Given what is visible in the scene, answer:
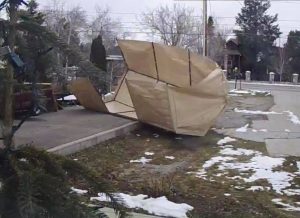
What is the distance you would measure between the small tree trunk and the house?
6732cm

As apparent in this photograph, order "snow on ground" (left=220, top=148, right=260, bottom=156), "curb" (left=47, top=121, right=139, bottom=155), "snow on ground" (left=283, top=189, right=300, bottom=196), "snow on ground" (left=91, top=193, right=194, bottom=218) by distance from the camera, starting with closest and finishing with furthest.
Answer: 1. "snow on ground" (left=91, top=193, right=194, bottom=218)
2. "snow on ground" (left=283, top=189, right=300, bottom=196)
3. "curb" (left=47, top=121, right=139, bottom=155)
4. "snow on ground" (left=220, top=148, right=260, bottom=156)

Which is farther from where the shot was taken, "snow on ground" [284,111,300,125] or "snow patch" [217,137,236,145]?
"snow on ground" [284,111,300,125]

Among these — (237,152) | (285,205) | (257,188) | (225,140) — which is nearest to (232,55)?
(225,140)

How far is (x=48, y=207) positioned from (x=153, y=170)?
22.9 ft

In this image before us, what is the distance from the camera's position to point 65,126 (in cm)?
1207

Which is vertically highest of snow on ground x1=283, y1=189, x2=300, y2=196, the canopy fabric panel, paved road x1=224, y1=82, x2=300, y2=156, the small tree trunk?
the small tree trunk

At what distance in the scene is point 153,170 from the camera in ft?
27.8

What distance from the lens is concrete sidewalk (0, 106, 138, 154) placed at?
9562 mm

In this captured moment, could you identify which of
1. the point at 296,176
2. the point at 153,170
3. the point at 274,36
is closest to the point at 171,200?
the point at 153,170

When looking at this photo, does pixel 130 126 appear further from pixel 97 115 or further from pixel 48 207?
pixel 48 207

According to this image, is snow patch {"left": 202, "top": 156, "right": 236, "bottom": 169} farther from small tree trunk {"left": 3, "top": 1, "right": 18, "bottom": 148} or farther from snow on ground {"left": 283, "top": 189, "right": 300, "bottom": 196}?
small tree trunk {"left": 3, "top": 1, "right": 18, "bottom": 148}

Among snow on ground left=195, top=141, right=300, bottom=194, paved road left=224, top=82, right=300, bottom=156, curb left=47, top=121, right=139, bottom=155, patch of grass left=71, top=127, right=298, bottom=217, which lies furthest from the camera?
paved road left=224, top=82, right=300, bottom=156

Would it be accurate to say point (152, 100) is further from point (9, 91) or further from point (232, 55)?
point (232, 55)

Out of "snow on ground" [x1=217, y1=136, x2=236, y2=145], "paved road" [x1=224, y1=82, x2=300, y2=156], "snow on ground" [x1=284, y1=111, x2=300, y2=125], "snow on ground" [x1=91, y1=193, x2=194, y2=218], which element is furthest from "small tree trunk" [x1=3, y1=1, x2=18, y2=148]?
"snow on ground" [x1=284, y1=111, x2=300, y2=125]
